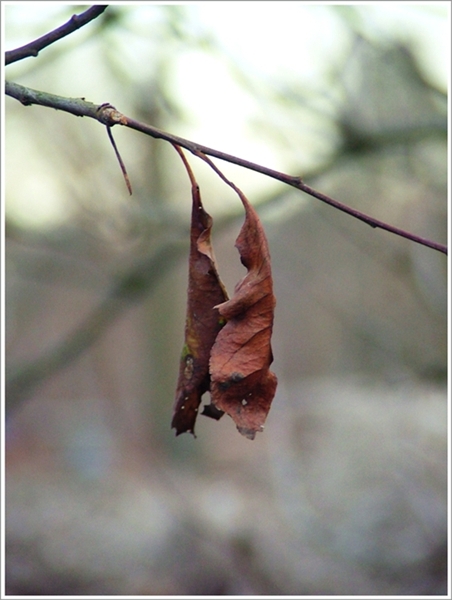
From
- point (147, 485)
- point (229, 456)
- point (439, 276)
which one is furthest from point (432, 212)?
point (229, 456)

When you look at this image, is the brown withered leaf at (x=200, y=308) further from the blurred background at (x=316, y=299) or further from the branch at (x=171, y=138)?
the blurred background at (x=316, y=299)

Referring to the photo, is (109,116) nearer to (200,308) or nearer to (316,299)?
(200,308)

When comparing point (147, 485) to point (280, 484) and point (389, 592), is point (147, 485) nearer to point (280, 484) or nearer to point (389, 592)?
point (280, 484)

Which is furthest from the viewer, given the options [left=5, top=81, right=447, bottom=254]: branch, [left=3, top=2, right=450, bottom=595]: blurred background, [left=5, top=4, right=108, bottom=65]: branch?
[left=3, top=2, right=450, bottom=595]: blurred background

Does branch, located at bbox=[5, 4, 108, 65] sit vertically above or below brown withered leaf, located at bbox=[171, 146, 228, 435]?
above

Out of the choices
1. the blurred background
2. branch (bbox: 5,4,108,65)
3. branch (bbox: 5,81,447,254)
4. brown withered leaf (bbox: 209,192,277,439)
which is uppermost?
the blurred background

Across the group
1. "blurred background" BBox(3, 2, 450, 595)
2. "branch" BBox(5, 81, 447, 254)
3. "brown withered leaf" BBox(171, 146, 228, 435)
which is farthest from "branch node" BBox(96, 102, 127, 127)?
"blurred background" BBox(3, 2, 450, 595)

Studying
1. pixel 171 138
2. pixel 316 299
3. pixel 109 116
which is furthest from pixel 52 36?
pixel 316 299

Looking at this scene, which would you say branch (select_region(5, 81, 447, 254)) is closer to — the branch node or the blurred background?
the branch node
